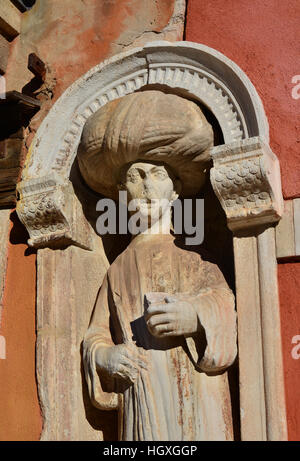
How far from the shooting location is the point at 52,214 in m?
3.61

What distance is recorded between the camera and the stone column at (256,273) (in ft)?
9.57

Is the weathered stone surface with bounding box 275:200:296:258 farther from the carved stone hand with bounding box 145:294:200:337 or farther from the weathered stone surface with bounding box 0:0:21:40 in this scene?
the weathered stone surface with bounding box 0:0:21:40

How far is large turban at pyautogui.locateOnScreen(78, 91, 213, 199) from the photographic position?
3354 mm

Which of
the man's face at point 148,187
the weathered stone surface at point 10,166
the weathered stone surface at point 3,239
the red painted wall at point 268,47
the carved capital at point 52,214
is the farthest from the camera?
the weathered stone surface at point 10,166

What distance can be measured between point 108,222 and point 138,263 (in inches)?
19.8

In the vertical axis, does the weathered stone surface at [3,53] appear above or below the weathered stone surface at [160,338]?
above

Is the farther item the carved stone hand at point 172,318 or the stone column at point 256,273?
the carved stone hand at point 172,318

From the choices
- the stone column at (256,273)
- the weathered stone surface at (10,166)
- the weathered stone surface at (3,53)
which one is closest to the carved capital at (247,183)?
the stone column at (256,273)

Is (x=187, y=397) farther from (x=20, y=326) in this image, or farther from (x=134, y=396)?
(x=20, y=326)

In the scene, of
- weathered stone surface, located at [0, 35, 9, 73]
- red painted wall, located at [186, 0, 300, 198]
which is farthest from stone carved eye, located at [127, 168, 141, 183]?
weathered stone surface, located at [0, 35, 9, 73]

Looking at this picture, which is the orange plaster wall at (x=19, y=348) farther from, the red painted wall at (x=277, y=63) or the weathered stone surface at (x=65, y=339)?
the red painted wall at (x=277, y=63)

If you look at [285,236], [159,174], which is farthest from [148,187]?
[285,236]

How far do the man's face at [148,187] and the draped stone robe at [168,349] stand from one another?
0.16 metres

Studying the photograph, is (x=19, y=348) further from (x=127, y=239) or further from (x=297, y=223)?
(x=297, y=223)
